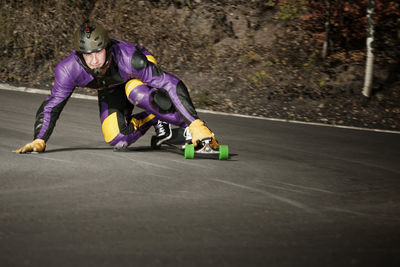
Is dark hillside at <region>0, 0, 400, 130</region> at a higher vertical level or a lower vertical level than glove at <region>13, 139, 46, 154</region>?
higher

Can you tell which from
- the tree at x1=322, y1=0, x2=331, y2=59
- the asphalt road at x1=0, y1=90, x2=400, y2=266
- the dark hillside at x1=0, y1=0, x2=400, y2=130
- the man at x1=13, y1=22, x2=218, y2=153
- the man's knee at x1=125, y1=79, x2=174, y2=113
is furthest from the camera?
the tree at x1=322, y1=0, x2=331, y2=59

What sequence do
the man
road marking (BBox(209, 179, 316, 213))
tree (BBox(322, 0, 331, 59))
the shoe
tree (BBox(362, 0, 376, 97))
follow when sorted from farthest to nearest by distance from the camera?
tree (BBox(322, 0, 331, 59)) < tree (BBox(362, 0, 376, 97)) < the shoe < the man < road marking (BBox(209, 179, 316, 213))

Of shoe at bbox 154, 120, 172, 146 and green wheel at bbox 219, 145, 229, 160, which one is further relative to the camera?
shoe at bbox 154, 120, 172, 146

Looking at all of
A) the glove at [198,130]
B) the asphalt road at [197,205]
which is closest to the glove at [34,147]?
the asphalt road at [197,205]

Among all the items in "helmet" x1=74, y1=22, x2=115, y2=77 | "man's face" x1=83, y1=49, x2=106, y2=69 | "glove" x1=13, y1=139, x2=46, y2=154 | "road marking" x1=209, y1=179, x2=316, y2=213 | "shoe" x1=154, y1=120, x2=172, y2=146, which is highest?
"helmet" x1=74, y1=22, x2=115, y2=77

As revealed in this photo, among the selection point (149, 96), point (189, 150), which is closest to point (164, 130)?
point (189, 150)

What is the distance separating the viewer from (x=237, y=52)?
18.1 meters

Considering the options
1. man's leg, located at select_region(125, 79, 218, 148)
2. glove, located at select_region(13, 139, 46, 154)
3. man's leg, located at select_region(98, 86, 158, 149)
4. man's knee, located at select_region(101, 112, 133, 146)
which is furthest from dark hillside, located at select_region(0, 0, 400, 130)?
glove, located at select_region(13, 139, 46, 154)

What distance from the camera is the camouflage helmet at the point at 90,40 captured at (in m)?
7.69

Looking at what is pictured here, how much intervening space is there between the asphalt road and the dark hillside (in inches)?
197

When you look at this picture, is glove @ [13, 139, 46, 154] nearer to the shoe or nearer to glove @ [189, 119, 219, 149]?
the shoe

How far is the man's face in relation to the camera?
7777 millimetres

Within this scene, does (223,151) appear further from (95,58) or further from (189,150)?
(95,58)

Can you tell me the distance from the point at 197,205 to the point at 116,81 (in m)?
2.79
